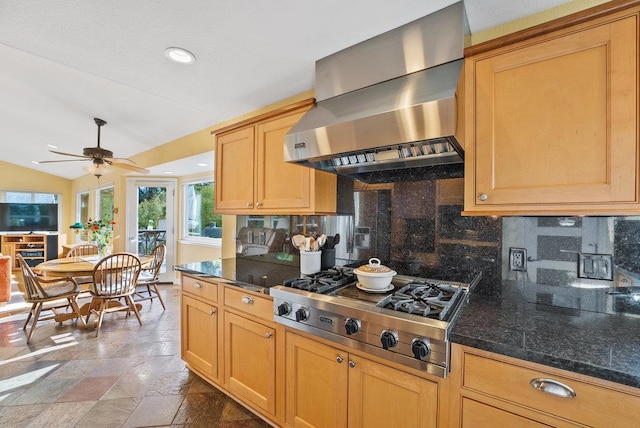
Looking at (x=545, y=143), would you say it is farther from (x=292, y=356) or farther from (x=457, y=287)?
(x=292, y=356)

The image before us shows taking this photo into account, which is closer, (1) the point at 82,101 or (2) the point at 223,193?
(2) the point at 223,193

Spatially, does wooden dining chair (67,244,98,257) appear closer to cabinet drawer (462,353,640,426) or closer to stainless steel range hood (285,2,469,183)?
stainless steel range hood (285,2,469,183)

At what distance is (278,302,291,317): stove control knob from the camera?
148cm

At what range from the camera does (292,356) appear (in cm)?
153

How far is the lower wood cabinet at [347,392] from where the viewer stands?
1.13 metres

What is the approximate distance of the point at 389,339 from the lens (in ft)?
3.68

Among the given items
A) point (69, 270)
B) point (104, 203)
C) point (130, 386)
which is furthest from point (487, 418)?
point (104, 203)

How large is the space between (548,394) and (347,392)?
0.77 m

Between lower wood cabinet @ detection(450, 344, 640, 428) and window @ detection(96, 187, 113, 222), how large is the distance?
24.1 feet

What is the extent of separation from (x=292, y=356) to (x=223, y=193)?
1.49 m

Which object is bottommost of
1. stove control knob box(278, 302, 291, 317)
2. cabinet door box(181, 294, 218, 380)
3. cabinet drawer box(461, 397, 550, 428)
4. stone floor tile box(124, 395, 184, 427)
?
stone floor tile box(124, 395, 184, 427)

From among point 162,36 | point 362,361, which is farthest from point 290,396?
point 162,36

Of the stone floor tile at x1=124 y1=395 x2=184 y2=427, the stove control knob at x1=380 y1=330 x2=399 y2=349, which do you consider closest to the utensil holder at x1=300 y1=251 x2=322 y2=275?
the stove control knob at x1=380 y1=330 x2=399 y2=349

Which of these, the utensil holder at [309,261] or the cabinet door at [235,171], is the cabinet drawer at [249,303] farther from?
the cabinet door at [235,171]
